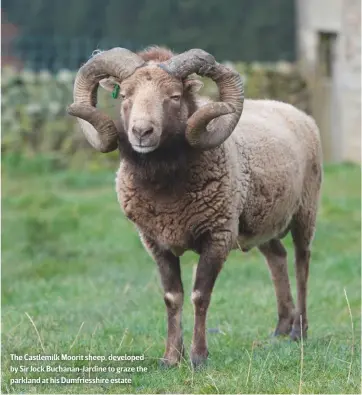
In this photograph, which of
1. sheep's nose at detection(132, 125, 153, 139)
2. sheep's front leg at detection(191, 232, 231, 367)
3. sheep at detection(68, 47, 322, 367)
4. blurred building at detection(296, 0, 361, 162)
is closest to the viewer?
sheep's nose at detection(132, 125, 153, 139)

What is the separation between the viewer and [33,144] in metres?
21.5

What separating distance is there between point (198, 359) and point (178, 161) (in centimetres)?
146

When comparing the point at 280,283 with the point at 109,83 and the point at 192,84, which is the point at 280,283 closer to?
the point at 192,84

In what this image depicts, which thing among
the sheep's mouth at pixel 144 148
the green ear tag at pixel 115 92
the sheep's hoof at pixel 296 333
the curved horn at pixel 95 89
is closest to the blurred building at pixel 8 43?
the sheep's hoof at pixel 296 333

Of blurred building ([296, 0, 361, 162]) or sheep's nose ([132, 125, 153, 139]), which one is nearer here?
sheep's nose ([132, 125, 153, 139])

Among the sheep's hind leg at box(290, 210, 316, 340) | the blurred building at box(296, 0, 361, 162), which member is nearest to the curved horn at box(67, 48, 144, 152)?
the sheep's hind leg at box(290, 210, 316, 340)

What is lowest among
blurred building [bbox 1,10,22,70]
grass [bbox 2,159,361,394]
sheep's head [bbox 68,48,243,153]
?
grass [bbox 2,159,361,394]

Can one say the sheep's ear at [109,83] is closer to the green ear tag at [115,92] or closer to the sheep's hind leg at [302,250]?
the green ear tag at [115,92]

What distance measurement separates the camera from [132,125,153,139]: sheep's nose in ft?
25.1

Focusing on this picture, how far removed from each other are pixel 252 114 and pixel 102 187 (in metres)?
9.67

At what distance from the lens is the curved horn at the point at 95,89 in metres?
8.15

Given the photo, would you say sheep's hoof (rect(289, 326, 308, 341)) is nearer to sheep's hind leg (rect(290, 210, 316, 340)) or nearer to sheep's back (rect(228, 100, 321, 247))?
sheep's hind leg (rect(290, 210, 316, 340))

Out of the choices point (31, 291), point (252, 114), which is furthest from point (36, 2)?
point (252, 114)

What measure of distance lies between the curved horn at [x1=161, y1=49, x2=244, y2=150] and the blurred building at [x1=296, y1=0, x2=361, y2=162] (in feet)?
37.9
